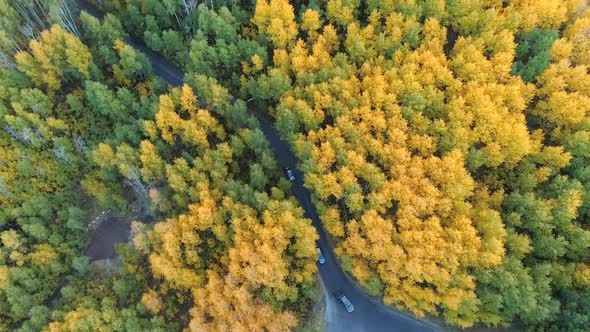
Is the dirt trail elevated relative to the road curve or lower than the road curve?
elevated

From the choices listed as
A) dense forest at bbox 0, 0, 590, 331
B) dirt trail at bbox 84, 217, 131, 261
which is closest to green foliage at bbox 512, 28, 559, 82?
dense forest at bbox 0, 0, 590, 331

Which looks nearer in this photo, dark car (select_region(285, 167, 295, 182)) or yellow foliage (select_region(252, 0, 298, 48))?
dark car (select_region(285, 167, 295, 182))

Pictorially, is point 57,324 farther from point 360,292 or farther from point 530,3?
point 530,3

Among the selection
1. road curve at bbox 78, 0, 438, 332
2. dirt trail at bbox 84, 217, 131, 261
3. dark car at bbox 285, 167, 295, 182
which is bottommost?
road curve at bbox 78, 0, 438, 332

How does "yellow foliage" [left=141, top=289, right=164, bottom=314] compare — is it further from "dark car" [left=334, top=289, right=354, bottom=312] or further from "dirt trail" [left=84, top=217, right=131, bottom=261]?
"dark car" [left=334, top=289, right=354, bottom=312]

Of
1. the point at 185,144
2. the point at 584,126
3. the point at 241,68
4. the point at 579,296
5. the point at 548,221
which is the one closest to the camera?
the point at 579,296

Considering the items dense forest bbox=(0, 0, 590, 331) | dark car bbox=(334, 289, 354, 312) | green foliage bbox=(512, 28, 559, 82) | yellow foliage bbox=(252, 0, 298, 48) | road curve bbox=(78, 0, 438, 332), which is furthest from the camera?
yellow foliage bbox=(252, 0, 298, 48)

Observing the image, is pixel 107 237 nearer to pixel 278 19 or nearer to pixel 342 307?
pixel 342 307

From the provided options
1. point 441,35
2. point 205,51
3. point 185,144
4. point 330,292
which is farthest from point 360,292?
point 205,51
